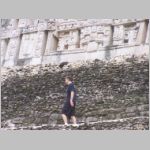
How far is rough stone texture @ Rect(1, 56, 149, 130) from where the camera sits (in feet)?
34.9

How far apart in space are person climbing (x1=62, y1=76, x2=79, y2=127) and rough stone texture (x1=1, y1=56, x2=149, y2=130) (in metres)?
0.07

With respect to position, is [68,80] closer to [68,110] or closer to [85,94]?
[85,94]

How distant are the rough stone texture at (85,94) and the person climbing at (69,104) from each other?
0.07 m

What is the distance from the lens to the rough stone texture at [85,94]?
10.6m

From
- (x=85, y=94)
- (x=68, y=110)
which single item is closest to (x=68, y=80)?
(x=85, y=94)

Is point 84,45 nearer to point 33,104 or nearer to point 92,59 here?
point 92,59

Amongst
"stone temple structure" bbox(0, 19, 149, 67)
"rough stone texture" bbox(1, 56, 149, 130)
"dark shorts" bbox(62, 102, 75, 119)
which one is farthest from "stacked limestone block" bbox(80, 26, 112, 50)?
"dark shorts" bbox(62, 102, 75, 119)

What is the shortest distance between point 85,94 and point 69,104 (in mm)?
266

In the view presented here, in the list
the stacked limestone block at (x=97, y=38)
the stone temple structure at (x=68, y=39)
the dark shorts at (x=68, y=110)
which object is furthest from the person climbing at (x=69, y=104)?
the stacked limestone block at (x=97, y=38)

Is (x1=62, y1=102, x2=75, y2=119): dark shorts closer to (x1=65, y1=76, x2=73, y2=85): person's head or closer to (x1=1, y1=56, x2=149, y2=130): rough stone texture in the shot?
(x1=1, y1=56, x2=149, y2=130): rough stone texture

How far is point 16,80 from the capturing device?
36.6 ft

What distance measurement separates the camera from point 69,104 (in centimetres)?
1081

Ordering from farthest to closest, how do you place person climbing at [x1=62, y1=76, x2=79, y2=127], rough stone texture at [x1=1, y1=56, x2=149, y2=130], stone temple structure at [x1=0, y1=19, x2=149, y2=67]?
stone temple structure at [x1=0, y1=19, x2=149, y2=67]
person climbing at [x1=62, y1=76, x2=79, y2=127]
rough stone texture at [x1=1, y1=56, x2=149, y2=130]

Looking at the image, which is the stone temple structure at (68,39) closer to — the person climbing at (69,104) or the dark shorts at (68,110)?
the person climbing at (69,104)
